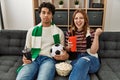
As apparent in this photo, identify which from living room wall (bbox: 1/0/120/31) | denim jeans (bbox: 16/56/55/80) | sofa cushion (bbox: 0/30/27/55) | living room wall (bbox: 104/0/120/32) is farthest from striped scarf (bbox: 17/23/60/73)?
living room wall (bbox: 104/0/120/32)

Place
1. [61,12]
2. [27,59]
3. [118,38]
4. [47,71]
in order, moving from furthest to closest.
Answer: [61,12], [118,38], [27,59], [47,71]

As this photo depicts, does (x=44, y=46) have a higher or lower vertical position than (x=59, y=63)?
higher

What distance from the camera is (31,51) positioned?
1899 millimetres

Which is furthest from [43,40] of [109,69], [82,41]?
[109,69]

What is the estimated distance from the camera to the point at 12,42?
2.26m

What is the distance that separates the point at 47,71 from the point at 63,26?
109 centimetres

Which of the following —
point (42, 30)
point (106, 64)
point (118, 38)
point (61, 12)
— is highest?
point (61, 12)

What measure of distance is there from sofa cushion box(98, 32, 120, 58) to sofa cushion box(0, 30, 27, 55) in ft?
3.51

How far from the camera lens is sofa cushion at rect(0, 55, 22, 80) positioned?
1700mm

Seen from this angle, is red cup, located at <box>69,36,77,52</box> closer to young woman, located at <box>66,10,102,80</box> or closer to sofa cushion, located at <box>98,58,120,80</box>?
young woman, located at <box>66,10,102,80</box>

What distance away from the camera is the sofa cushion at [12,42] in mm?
2250

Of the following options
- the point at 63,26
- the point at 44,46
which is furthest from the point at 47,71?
the point at 63,26

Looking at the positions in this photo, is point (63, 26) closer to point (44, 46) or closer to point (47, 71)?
point (44, 46)

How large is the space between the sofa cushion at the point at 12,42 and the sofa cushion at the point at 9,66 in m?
0.08
